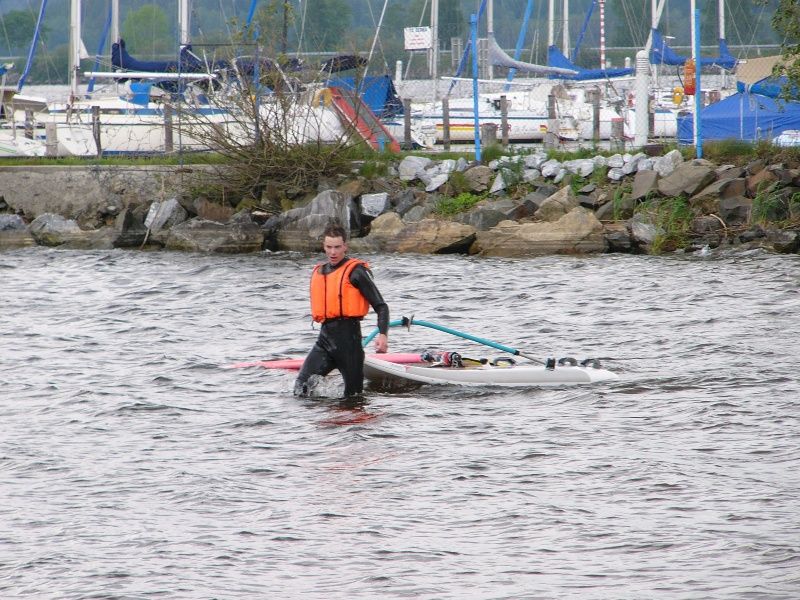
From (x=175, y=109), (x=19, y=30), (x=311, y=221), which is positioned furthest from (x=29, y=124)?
(x=19, y=30)

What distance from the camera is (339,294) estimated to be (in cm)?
943

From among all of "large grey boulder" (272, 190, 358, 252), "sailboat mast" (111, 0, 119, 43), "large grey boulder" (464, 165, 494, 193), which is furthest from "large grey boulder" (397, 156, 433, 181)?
"sailboat mast" (111, 0, 119, 43)

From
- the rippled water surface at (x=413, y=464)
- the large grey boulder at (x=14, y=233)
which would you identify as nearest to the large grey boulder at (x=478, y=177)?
the rippled water surface at (x=413, y=464)

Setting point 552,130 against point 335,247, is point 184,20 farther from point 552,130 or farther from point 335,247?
point 335,247

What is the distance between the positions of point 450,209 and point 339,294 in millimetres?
11243

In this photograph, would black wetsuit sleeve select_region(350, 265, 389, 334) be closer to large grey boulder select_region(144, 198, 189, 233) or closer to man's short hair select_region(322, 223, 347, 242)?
man's short hair select_region(322, 223, 347, 242)

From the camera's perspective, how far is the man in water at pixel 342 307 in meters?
9.37

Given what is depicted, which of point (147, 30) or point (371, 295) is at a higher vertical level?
point (147, 30)

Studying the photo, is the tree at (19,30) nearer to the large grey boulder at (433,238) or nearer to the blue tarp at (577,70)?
the blue tarp at (577,70)

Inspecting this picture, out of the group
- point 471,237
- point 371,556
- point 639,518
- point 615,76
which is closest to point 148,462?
point 371,556

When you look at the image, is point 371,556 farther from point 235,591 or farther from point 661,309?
point 661,309

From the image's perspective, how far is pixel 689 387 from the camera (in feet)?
33.1

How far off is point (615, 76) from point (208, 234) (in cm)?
1742

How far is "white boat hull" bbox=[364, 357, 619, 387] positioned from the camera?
1034 centimetres
